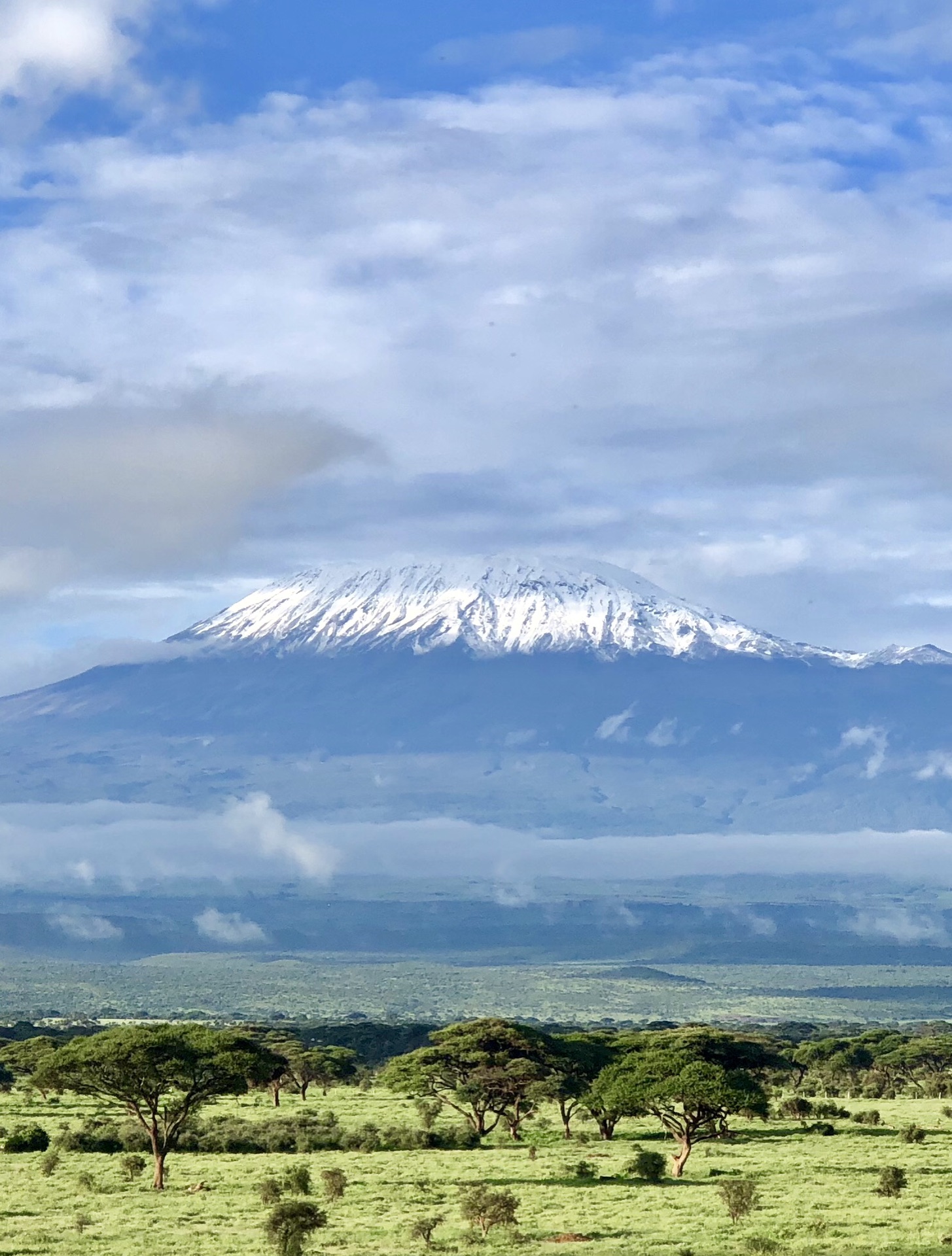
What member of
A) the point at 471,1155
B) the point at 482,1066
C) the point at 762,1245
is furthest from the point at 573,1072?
the point at 762,1245

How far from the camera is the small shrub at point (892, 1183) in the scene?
159 feet

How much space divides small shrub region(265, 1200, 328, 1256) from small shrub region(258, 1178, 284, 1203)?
4.63 meters

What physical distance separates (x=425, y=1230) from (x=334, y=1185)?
8.56m

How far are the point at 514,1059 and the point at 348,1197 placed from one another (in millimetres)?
16752

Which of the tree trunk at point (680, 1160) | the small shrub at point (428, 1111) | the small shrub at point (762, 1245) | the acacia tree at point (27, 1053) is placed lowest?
the small shrub at point (428, 1111)

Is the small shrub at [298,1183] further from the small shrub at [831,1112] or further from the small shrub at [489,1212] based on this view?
the small shrub at [831,1112]

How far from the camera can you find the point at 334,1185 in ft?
162

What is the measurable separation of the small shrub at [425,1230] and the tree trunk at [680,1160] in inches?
502

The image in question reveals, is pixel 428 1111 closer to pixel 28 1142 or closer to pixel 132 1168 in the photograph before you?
pixel 28 1142

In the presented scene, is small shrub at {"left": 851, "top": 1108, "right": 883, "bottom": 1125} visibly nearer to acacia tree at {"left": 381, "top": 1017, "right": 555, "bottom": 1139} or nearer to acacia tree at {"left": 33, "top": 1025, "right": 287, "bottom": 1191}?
acacia tree at {"left": 381, "top": 1017, "right": 555, "bottom": 1139}

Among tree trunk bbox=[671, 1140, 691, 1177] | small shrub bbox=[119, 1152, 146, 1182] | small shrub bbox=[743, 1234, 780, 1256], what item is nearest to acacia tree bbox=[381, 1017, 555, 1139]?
tree trunk bbox=[671, 1140, 691, 1177]

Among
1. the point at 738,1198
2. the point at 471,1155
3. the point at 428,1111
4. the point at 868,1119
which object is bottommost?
the point at 868,1119

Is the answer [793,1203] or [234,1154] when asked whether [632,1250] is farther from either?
[234,1154]

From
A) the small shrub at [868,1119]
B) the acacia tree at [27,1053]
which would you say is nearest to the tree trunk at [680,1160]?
the small shrub at [868,1119]
